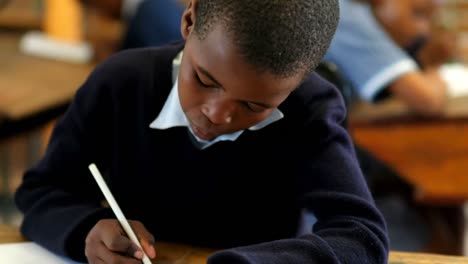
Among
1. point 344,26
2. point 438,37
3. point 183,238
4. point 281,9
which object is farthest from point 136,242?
point 438,37

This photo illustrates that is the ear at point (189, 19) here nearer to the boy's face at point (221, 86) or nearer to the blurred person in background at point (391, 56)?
the boy's face at point (221, 86)

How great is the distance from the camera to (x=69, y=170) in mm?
932

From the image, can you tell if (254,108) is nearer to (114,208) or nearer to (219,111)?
(219,111)

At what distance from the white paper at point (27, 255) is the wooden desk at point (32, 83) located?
2.73 ft

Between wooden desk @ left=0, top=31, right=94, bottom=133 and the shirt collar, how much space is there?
2.83 ft

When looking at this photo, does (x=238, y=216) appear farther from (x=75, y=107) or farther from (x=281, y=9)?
(x=281, y=9)

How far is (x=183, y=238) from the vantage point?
3.15 feet

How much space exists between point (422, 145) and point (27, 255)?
137cm

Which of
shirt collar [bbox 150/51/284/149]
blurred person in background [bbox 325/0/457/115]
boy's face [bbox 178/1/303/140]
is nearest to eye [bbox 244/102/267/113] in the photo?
boy's face [bbox 178/1/303/140]

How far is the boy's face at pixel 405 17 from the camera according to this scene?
2102 millimetres

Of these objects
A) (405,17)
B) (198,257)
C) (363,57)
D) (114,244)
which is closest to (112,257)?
(114,244)

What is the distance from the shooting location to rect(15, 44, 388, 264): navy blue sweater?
87 centimetres

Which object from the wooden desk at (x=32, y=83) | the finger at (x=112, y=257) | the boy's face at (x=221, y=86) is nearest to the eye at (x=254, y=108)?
the boy's face at (x=221, y=86)

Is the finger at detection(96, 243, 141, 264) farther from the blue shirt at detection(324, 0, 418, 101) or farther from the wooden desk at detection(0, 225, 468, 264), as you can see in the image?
the blue shirt at detection(324, 0, 418, 101)
